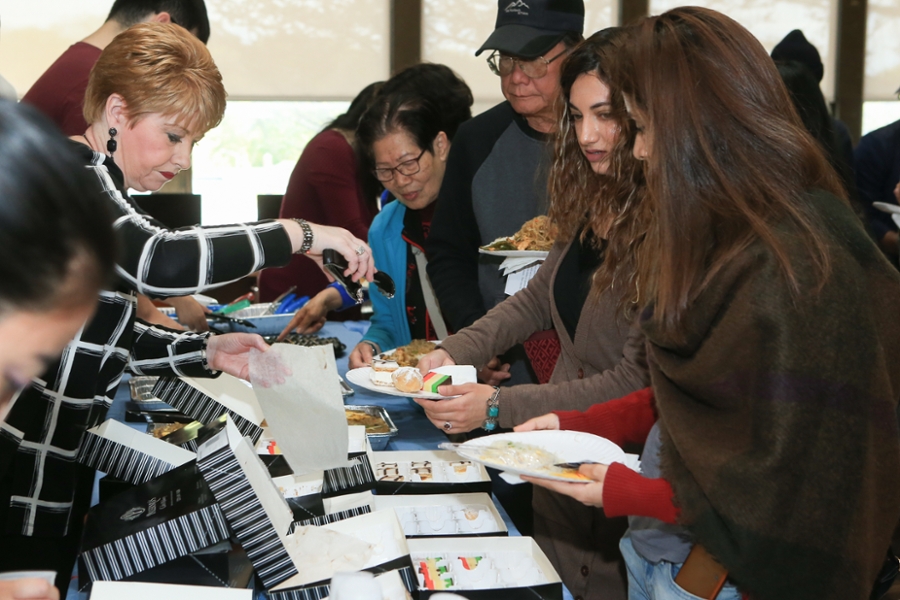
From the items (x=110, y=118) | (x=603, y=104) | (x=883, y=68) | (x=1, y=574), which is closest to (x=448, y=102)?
(x=603, y=104)

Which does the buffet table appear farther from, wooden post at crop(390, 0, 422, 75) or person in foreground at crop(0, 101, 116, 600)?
wooden post at crop(390, 0, 422, 75)

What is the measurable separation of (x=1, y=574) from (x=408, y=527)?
22.7 inches

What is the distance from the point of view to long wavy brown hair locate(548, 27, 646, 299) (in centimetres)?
158

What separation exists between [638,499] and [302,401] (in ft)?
1.66

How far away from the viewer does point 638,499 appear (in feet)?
3.75

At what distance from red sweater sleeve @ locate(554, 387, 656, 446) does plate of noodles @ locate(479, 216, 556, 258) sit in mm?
497

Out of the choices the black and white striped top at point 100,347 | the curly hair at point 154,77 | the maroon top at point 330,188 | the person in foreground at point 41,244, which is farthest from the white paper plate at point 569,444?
the maroon top at point 330,188

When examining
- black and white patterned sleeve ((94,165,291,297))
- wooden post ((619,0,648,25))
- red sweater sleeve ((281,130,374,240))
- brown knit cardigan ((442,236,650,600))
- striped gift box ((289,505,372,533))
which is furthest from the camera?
wooden post ((619,0,648,25))

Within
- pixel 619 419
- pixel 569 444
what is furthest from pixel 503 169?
pixel 569 444

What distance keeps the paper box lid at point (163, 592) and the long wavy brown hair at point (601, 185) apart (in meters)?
0.89

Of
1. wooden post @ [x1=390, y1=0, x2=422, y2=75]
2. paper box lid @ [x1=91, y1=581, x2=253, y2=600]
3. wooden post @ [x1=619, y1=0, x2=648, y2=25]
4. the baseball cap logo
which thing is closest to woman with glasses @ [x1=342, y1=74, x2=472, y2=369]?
the baseball cap logo

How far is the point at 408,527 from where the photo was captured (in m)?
1.29

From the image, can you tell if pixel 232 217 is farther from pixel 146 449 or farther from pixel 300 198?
pixel 146 449

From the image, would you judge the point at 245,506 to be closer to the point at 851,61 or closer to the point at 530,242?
the point at 530,242
